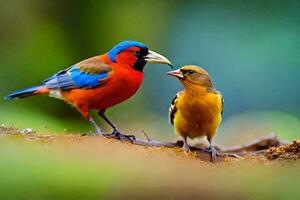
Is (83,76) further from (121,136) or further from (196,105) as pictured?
(196,105)

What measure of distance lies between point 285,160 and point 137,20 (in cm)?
168

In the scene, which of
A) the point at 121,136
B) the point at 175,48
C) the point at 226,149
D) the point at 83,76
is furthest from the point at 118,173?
the point at 175,48

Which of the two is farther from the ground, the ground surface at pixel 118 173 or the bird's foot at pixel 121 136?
the ground surface at pixel 118 173

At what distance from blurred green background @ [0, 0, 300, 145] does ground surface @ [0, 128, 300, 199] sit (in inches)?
43.1

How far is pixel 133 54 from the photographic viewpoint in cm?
249

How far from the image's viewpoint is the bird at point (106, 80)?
2.50 metres

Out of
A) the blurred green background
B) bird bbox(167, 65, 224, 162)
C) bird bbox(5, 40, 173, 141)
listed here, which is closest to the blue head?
bird bbox(5, 40, 173, 141)

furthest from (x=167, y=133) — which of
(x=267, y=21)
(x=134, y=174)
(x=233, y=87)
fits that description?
(x=134, y=174)

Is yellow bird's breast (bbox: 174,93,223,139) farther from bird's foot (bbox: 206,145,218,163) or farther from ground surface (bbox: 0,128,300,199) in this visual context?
ground surface (bbox: 0,128,300,199)

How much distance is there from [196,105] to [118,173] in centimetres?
63

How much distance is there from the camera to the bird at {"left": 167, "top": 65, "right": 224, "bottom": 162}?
2523mm

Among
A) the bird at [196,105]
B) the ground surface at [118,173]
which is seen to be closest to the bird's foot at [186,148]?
the bird at [196,105]

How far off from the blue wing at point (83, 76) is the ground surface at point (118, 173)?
32 cm

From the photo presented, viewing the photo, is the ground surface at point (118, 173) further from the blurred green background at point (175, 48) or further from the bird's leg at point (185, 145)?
the blurred green background at point (175, 48)
